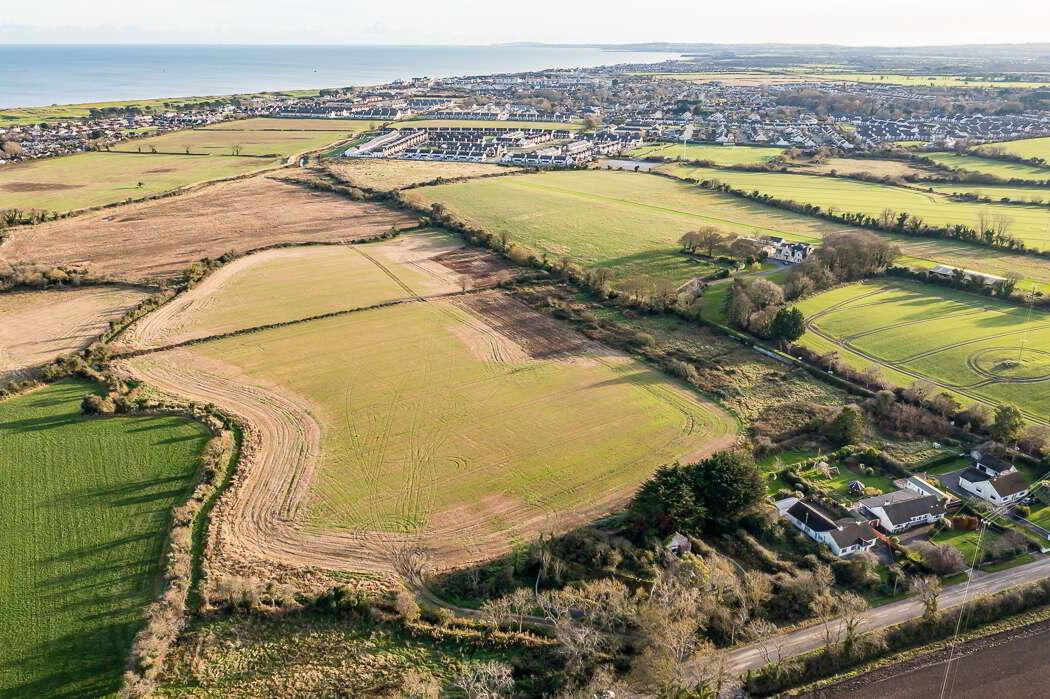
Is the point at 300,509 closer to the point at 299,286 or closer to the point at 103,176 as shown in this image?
the point at 299,286

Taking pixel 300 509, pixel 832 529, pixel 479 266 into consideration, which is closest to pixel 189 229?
pixel 479 266

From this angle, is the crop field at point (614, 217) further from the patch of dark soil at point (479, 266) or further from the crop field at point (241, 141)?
the crop field at point (241, 141)

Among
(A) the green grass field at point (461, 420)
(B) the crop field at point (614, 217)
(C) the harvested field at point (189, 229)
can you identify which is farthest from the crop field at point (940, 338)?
(C) the harvested field at point (189, 229)

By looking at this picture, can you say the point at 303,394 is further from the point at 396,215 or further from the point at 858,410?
the point at 396,215

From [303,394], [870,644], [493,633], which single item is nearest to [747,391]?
[870,644]

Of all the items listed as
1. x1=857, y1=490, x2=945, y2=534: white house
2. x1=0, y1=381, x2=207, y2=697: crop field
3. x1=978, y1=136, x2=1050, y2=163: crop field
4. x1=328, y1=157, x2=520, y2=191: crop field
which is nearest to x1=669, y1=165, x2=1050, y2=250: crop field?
x1=328, y1=157, x2=520, y2=191: crop field
